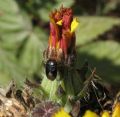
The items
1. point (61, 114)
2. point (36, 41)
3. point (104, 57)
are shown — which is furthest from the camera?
point (104, 57)

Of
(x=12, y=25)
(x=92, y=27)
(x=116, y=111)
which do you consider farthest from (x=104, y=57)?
(x=116, y=111)

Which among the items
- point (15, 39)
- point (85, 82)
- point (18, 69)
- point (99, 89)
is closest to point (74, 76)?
point (85, 82)

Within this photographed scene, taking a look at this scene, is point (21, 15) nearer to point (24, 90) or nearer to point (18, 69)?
point (18, 69)

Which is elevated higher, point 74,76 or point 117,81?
point 74,76

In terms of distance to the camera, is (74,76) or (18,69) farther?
(18,69)

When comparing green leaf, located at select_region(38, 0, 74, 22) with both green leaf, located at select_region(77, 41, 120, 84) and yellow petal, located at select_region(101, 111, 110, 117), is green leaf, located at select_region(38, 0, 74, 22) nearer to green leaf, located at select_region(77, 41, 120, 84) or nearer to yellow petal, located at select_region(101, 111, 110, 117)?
green leaf, located at select_region(77, 41, 120, 84)

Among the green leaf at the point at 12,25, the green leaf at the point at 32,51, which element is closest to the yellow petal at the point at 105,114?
the green leaf at the point at 32,51

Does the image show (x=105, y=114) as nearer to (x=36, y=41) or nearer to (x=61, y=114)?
(x=61, y=114)
